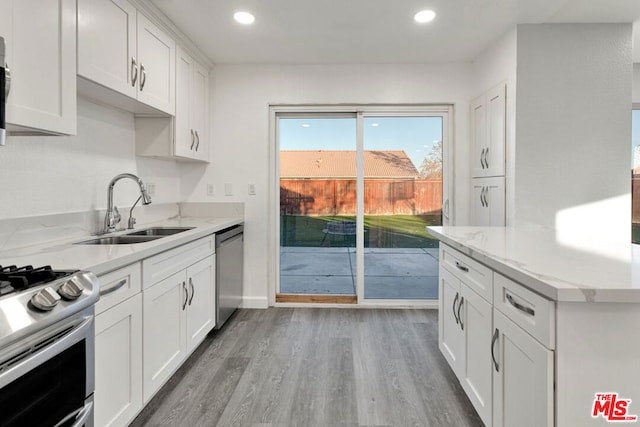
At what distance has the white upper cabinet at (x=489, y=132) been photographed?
282 centimetres

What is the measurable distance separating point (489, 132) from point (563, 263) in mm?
2075

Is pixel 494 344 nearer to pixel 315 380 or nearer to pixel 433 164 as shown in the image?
pixel 315 380

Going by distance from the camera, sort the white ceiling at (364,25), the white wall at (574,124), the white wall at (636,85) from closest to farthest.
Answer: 1. the white ceiling at (364,25)
2. the white wall at (574,124)
3. the white wall at (636,85)

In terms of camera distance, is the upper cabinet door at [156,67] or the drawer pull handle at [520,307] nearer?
the drawer pull handle at [520,307]

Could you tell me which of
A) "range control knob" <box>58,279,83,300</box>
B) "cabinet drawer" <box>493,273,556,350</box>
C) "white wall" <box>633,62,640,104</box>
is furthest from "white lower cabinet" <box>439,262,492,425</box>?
"white wall" <box>633,62,640,104</box>

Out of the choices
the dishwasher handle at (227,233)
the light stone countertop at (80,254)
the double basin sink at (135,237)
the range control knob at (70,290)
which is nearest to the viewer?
the range control knob at (70,290)

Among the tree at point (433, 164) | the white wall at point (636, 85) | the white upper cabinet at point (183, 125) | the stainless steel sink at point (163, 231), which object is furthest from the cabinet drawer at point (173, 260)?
the white wall at point (636, 85)

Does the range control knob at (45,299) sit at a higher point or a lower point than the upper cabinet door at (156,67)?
lower

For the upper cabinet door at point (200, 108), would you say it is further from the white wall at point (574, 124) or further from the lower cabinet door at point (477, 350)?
the white wall at point (574, 124)

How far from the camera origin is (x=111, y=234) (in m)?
2.21

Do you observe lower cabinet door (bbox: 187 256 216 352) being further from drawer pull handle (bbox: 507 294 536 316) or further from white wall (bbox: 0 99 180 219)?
drawer pull handle (bbox: 507 294 536 316)

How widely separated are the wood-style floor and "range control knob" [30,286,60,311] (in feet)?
3.76

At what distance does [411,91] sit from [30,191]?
314 centimetres

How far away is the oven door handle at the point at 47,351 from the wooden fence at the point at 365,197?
8.48 feet
